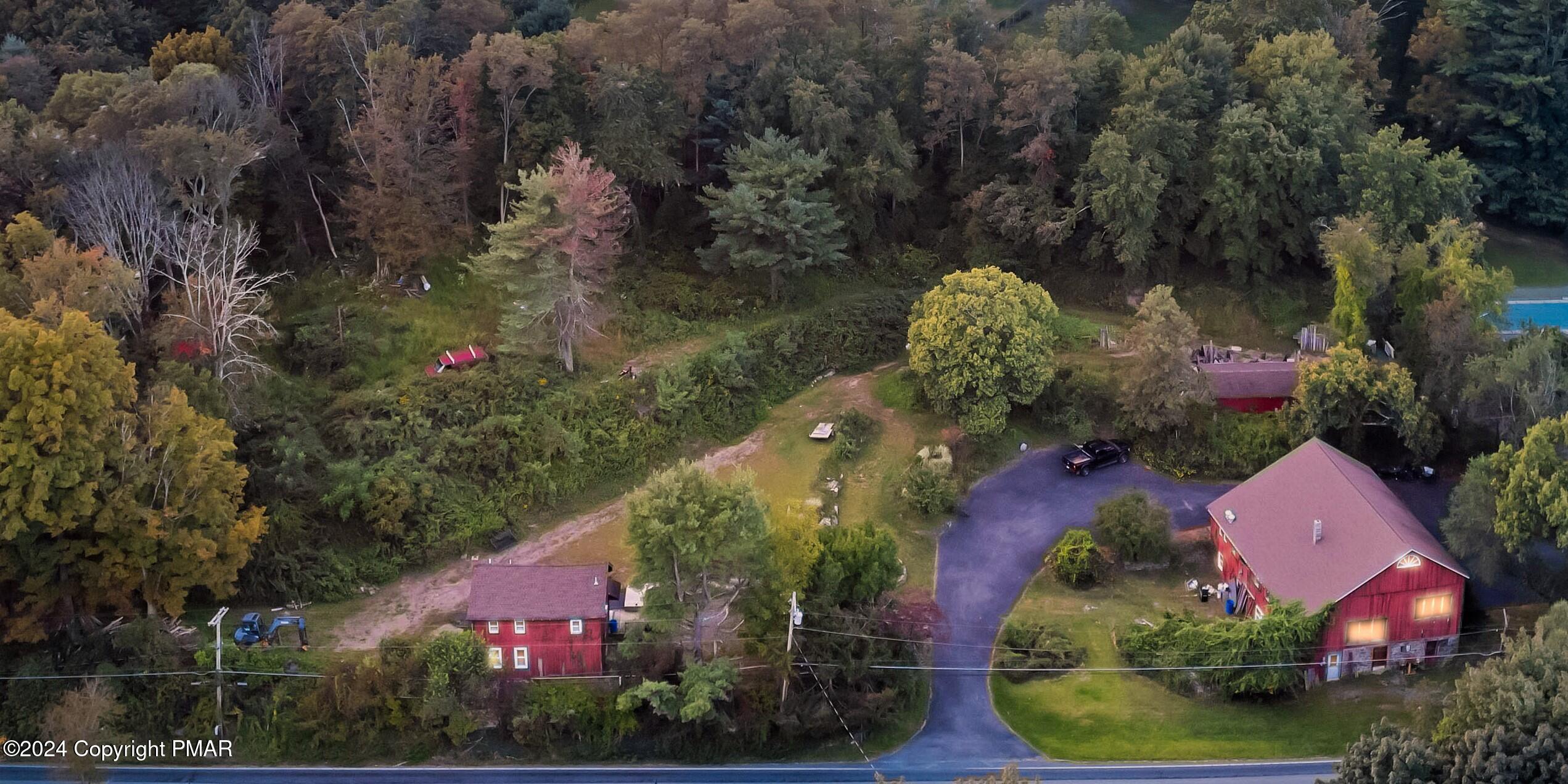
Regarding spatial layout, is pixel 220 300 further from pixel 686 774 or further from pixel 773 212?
pixel 686 774

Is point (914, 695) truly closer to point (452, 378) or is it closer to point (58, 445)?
point (452, 378)

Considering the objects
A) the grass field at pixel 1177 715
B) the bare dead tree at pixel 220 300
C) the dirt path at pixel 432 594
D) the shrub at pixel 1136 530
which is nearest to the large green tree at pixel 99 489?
the bare dead tree at pixel 220 300

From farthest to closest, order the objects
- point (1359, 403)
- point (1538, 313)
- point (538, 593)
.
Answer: point (1538, 313) < point (1359, 403) < point (538, 593)

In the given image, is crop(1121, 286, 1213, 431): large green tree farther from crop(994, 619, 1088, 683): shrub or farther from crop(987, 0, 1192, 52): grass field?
crop(987, 0, 1192, 52): grass field

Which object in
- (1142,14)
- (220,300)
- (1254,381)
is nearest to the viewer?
(220,300)

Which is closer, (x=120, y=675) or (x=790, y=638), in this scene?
(x=790, y=638)

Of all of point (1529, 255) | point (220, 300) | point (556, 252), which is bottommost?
point (1529, 255)

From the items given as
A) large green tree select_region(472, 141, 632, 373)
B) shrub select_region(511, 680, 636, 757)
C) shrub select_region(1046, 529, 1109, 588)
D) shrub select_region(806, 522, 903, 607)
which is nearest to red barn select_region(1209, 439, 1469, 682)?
shrub select_region(1046, 529, 1109, 588)

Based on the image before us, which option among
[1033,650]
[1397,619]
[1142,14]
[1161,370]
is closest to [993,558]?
[1033,650]
